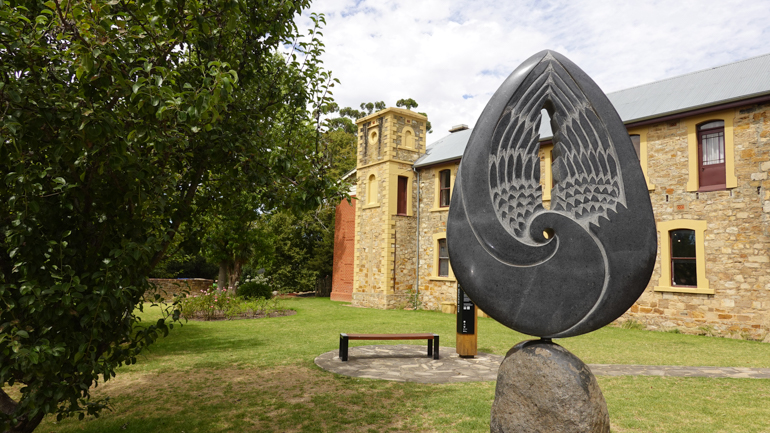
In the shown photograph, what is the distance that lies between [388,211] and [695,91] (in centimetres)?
1148

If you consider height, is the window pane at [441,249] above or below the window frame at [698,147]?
below

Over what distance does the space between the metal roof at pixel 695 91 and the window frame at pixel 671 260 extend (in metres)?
3.11

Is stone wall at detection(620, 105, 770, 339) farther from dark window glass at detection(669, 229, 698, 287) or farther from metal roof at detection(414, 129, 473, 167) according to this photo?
metal roof at detection(414, 129, 473, 167)

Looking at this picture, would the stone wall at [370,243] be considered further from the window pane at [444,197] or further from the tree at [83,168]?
the tree at [83,168]

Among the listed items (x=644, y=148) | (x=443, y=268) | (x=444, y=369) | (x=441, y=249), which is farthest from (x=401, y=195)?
(x=444, y=369)

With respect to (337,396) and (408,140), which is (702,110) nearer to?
(408,140)

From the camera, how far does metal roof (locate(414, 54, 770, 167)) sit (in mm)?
12102

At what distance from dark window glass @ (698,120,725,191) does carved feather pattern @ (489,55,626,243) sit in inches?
434

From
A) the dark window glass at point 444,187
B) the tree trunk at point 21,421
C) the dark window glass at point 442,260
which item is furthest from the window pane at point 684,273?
the tree trunk at point 21,421

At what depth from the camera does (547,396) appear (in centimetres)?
353

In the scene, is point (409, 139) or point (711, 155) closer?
point (711, 155)

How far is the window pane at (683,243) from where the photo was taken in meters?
12.9

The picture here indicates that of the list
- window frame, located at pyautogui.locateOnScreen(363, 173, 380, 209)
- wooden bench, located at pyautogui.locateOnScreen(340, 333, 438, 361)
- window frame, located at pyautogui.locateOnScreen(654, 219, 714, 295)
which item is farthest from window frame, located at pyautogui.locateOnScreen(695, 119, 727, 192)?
window frame, located at pyautogui.locateOnScreen(363, 173, 380, 209)

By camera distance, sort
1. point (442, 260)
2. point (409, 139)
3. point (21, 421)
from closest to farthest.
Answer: point (21, 421) < point (442, 260) < point (409, 139)
